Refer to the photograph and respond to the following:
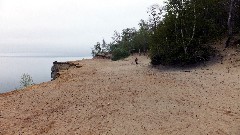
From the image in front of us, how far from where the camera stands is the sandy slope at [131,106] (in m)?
17.8

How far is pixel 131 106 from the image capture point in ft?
70.7

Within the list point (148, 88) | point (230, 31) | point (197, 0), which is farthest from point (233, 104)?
point (197, 0)

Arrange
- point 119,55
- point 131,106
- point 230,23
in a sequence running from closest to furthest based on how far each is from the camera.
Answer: point 131,106
point 230,23
point 119,55

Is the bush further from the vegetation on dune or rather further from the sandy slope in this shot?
the sandy slope

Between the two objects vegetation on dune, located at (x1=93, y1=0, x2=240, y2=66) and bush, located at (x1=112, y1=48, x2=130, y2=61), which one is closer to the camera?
vegetation on dune, located at (x1=93, y1=0, x2=240, y2=66)

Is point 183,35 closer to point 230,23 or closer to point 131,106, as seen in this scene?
point 230,23

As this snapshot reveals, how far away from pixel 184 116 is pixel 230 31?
22.3 meters

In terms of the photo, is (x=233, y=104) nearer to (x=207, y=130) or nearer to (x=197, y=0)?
(x=207, y=130)

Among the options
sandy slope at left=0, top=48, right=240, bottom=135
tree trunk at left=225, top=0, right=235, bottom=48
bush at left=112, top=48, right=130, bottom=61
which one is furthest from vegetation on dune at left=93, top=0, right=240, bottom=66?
bush at left=112, top=48, right=130, bottom=61

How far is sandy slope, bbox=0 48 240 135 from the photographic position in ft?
58.4

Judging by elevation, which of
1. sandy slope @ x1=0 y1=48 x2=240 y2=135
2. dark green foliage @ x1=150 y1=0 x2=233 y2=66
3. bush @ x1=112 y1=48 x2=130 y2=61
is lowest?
sandy slope @ x1=0 y1=48 x2=240 y2=135

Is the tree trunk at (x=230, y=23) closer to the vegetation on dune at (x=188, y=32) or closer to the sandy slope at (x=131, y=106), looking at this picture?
the vegetation on dune at (x=188, y=32)

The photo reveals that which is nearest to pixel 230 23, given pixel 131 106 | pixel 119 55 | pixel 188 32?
pixel 188 32

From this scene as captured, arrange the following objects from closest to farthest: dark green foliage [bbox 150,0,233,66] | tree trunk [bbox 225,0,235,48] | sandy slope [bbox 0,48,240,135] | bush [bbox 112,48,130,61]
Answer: sandy slope [bbox 0,48,240,135]
dark green foliage [bbox 150,0,233,66]
tree trunk [bbox 225,0,235,48]
bush [bbox 112,48,130,61]
